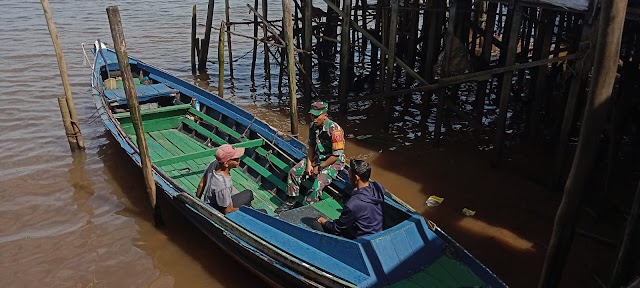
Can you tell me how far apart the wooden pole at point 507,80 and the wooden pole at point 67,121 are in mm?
7209

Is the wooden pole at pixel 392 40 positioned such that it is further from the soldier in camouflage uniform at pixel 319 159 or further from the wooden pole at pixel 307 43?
the soldier in camouflage uniform at pixel 319 159

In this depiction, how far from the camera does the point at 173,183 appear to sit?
6.38 m

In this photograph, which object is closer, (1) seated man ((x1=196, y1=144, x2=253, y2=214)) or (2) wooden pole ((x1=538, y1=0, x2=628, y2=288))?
(2) wooden pole ((x1=538, y1=0, x2=628, y2=288))

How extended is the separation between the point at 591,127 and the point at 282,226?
9.94 feet

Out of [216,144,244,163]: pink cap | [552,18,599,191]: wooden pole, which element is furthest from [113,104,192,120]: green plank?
[552,18,599,191]: wooden pole

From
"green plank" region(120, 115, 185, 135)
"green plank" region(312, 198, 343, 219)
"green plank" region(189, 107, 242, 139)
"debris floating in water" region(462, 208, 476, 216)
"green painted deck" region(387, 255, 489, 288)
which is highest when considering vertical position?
"green plank" region(189, 107, 242, 139)

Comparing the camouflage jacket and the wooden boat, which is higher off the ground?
the camouflage jacket

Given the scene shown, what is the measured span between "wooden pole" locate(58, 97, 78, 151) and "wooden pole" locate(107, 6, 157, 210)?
272cm

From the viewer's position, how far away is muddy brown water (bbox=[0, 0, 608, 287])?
6062mm

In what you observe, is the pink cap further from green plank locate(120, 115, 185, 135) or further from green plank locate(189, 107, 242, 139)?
green plank locate(120, 115, 185, 135)

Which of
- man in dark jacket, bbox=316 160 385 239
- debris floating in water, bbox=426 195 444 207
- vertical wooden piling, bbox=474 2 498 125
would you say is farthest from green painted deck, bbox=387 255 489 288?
vertical wooden piling, bbox=474 2 498 125

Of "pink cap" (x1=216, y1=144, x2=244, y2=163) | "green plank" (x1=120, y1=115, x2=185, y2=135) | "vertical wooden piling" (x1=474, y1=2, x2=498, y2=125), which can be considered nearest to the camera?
"pink cap" (x1=216, y1=144, x2=244, y2=163)

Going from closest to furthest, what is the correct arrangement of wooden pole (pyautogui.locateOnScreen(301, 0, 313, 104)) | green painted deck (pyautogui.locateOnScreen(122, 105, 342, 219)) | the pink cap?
the pink cap → green painted deck (pyautogui.locateOnScreen(122, 105, 342, 219)) → wooden pole (pyautogui.locateOnScreen(301, 0, 313, 104))

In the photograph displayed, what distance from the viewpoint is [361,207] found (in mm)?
4703
